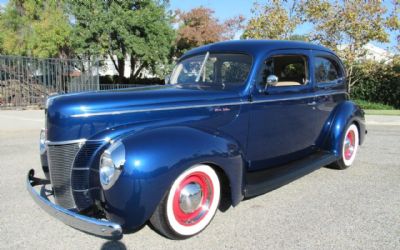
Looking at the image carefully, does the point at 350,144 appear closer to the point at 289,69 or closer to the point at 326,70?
the point at 326,70

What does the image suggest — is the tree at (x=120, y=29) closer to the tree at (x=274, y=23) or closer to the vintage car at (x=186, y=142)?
the tree at (x=274, y=23)

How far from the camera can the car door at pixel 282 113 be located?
4.17 metres

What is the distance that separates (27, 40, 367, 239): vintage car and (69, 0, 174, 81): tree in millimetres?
18303

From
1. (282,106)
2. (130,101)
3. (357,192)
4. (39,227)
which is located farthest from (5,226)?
(357,192)

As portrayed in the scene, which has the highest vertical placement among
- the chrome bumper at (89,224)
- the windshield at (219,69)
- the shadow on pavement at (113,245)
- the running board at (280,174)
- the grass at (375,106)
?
the windshield at (219,69)

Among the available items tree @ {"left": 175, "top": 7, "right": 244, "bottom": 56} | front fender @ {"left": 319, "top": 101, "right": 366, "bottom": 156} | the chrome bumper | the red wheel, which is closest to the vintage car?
the chrome bumper

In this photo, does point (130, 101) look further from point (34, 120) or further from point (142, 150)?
point (34, 120)

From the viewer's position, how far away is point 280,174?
4129 mm

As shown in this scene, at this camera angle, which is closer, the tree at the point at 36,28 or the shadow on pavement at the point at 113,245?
the shadow on pavement at the point at 113,245

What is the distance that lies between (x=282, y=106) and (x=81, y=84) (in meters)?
14.7

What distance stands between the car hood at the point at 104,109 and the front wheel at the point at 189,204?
0.66m

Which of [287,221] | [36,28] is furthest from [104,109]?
[36,28]

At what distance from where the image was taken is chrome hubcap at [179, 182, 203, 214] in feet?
10.7

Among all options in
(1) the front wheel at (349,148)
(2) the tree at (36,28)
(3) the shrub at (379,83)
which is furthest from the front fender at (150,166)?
(2) the tree at (36,28)
